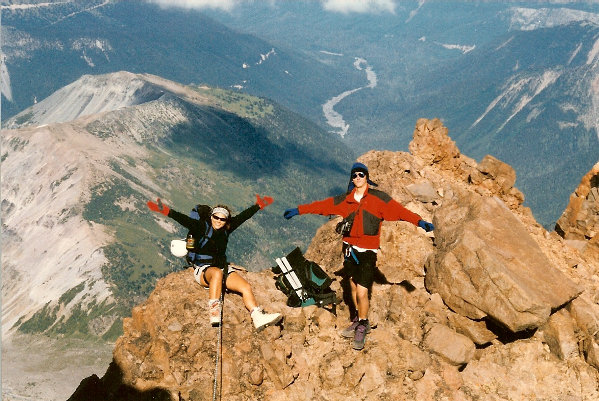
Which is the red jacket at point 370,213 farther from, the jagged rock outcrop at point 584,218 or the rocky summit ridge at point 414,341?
the jagged rock outcrop at point 584,218

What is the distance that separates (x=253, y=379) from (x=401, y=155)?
68.6 feet

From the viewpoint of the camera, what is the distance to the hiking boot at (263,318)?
51.6ft

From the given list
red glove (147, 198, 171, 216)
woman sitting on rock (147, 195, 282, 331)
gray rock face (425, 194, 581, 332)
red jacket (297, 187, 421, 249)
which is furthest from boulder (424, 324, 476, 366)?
red glove (147, 198, 171, 216)

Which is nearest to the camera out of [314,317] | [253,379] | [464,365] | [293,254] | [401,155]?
[253,379]

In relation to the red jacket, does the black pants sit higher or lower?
lower

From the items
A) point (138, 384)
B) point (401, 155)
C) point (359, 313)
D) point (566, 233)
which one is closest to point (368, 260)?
point (359, 313)

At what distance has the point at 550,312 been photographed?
15.1m

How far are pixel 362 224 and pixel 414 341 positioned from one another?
5.06 metres

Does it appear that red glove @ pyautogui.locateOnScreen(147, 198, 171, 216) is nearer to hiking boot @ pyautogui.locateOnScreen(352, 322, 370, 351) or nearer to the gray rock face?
hiking boot @ pyautogui.locateOnScreen(352, 322, 370, 351)

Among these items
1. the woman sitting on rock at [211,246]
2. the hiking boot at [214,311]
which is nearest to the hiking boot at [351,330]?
the woman sitting on rock at [211,246]

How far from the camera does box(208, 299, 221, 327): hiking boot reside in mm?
15625

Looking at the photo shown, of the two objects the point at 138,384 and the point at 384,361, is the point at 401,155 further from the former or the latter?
the point at 138,384

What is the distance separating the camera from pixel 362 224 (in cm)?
1587

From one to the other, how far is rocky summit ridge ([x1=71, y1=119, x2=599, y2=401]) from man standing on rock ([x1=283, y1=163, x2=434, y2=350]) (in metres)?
0.79
